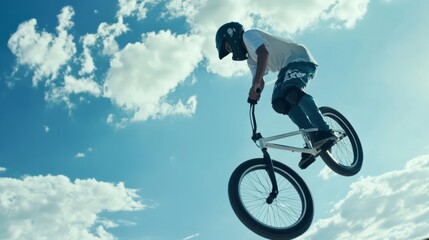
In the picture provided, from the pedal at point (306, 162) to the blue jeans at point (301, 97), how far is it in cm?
56

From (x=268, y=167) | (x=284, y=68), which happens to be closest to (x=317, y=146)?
(x=268, y=167)

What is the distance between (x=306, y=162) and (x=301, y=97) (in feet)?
3.74

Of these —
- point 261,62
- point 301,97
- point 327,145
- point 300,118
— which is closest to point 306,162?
point 327,145

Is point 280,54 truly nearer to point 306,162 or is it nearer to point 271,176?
point 306,162

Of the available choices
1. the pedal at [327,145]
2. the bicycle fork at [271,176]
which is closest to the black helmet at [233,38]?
the bicycle fork at [271,176]

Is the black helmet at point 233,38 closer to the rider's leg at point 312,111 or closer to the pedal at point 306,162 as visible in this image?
the rider's leg at point 312,111

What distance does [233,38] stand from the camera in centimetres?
782

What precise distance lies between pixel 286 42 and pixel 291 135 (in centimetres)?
166

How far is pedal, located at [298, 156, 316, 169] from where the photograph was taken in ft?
25.8

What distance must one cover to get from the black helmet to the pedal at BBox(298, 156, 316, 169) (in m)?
2.09

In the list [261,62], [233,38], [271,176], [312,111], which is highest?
[233,38]

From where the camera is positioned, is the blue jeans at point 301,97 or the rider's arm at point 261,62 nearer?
the rider's arm at point 261,62

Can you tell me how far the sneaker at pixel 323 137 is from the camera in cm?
773

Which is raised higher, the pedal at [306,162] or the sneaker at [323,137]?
the sneaker at [323,137]
